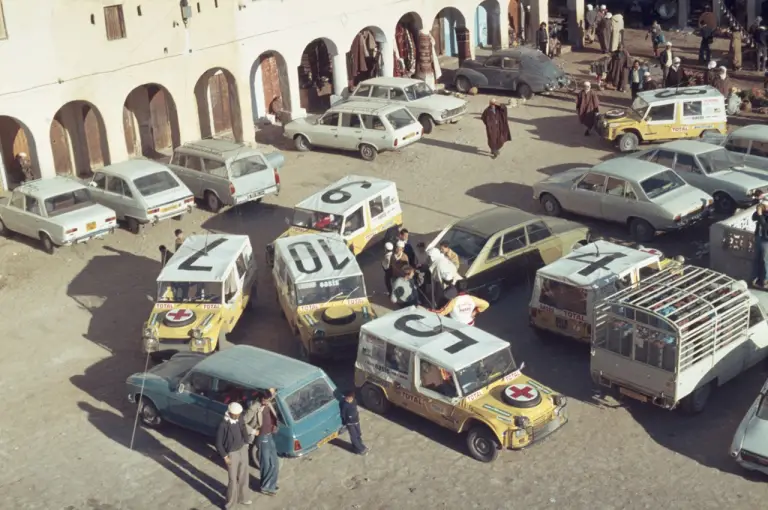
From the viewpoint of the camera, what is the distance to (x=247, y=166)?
2655 cm

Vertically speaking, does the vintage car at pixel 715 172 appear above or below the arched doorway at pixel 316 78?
below

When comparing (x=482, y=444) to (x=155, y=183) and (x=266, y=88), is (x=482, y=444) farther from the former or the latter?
(x=266, y=88)

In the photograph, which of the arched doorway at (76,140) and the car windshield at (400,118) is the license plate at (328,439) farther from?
the arched doorway at (76,140)

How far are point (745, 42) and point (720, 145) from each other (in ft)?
43.3

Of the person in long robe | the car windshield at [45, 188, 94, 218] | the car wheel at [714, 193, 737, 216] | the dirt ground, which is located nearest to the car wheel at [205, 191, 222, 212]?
the dirt ground

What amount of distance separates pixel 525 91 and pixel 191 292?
17036 millimetres

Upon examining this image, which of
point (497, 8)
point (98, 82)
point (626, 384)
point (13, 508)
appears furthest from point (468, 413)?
point (497, 8)

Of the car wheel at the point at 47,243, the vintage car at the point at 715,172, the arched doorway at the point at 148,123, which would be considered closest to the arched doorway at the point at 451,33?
the arched doorway at the point at 148,123

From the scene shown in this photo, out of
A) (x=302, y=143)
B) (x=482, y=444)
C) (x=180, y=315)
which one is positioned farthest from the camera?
(x=302, y=143)

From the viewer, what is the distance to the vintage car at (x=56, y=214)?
2428 centimetres

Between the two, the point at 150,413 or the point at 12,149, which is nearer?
the point at 150,413

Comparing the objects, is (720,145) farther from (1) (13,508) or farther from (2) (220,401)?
(1) (13,508)

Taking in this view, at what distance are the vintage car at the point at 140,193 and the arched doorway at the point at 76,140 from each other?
2945mm

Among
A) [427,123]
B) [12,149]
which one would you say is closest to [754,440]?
[427,123]
